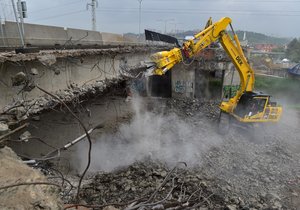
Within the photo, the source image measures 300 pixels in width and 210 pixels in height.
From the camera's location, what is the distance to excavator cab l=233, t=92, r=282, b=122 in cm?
1089

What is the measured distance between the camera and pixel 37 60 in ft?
18.6

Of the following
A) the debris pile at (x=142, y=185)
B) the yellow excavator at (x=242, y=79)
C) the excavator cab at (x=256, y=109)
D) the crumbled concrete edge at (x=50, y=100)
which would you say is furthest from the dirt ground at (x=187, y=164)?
the crumbled concrete edge at (x=50, y=100)

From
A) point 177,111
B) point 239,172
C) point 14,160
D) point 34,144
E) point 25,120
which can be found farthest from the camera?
point 177,111

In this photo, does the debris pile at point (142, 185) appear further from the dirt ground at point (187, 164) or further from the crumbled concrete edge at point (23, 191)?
the crumbled concrete edge at point (23, 191)

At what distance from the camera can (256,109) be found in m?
11.0

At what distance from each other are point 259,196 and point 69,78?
649cm

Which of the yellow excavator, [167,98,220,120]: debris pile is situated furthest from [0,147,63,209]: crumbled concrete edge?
[167,98,220,120]: debris pile

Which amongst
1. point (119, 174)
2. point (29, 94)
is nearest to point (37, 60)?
point (29, 94)

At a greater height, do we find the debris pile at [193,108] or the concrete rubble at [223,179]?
the concrete rubble at [223,179]

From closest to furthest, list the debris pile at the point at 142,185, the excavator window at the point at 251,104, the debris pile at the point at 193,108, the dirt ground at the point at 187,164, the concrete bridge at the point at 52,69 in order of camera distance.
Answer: the concrete bridge at the point at 52,69
the debris pile at the point at 142,185
the dirt ground at the point at 187,164
the excavator window at the point at 251,104
the debris pile at the point at 193,108

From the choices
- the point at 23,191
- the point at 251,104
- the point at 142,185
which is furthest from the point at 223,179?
the point at 23,191

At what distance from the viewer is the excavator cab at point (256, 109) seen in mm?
10891

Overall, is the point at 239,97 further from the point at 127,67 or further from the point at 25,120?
the point at 25,120

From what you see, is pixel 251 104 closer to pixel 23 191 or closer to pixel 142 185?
pixel 142 185
